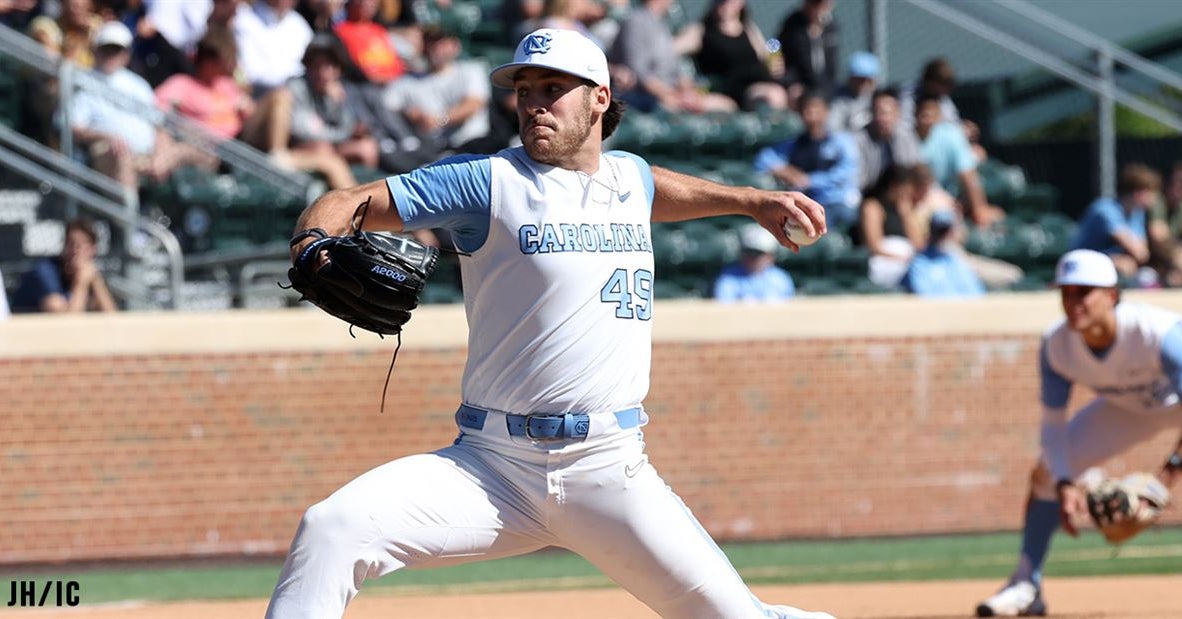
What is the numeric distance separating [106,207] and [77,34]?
2041 mm

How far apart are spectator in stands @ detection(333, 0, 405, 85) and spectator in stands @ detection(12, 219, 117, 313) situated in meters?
3.10

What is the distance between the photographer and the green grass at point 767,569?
9.29 metres

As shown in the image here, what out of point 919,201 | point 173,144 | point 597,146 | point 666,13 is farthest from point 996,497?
point 597,146

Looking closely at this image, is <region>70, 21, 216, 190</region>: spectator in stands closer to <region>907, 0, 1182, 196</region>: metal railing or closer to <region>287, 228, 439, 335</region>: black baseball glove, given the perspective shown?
<region>907, 0, 1182, 196</region>: metal railing

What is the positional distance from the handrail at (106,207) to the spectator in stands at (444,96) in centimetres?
251

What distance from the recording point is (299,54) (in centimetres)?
1277

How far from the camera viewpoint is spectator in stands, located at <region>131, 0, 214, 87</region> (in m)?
12.4

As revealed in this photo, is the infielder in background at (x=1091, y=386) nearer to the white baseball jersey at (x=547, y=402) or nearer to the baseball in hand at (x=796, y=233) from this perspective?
the baseball in hand at (x=796, y=233)

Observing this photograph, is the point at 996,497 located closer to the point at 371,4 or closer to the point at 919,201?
the point at 919,201

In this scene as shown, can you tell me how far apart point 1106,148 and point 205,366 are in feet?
26.2

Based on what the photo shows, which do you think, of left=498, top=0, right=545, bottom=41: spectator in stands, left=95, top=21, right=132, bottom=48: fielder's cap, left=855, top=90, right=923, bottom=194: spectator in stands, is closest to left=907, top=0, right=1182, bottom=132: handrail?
left=855, top=90, right=923, bottom=194: spectator in stands

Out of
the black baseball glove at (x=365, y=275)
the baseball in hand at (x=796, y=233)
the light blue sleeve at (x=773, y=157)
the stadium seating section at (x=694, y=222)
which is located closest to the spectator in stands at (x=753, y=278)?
the stadium seating section at (x=694, y=222)

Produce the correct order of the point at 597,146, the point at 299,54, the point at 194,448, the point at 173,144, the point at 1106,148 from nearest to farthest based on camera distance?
the point at 597,146
the point at 194,448
the point at 173,144
the point at 299,54
the point at 1106,148

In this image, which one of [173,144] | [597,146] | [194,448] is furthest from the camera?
[173,144]
